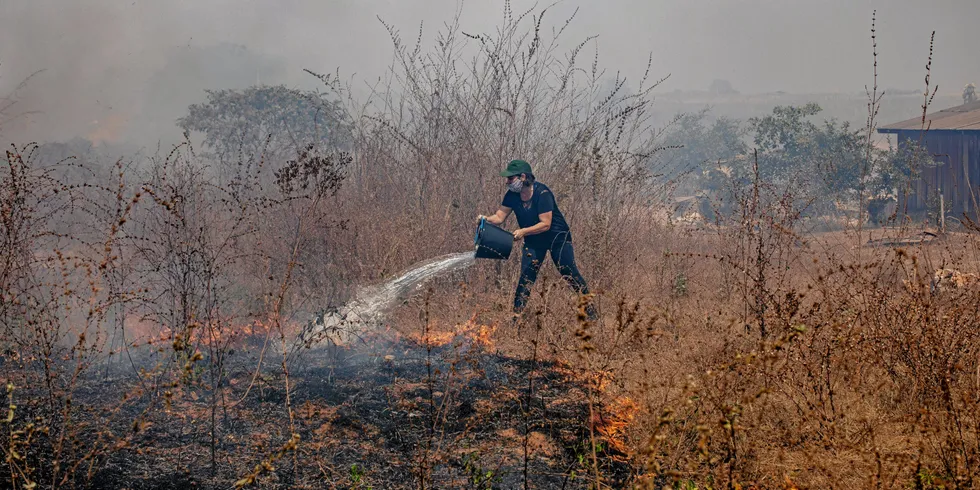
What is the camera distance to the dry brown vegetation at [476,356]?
326 centimetres

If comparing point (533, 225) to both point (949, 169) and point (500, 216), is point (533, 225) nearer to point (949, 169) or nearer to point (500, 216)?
point (500, 216)

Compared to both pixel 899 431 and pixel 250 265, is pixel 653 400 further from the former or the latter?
pixel 250 265

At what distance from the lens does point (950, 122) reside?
19.3 m

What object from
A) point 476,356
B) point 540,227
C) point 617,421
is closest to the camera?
point 617,421

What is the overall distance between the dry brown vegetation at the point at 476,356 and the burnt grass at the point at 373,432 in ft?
0.06

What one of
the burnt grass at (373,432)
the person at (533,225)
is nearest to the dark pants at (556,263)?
the person at (533,225)

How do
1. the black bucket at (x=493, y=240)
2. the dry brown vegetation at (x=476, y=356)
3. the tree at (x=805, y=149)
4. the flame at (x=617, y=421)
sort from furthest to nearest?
the tree at (x=805, y=149) → the black bucket at (x=493, y=240) → the flame at (x=617, y=421) → the dry brown vegetation at (x=476, y=356)

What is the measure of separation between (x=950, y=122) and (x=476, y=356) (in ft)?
63.2

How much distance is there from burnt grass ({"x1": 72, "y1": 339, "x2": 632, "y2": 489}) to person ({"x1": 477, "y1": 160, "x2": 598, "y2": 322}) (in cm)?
106

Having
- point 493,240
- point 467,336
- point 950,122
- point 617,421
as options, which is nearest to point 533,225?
point 493,240

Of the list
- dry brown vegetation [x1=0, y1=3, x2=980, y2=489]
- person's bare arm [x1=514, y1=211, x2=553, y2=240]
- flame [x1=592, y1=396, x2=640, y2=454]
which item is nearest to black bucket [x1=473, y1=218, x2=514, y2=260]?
person's bare arm [x1=514, y1=211, x2=553, y2=240]

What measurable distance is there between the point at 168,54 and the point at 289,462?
5249 centimetres

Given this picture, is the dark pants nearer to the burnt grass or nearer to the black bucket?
the black bucket

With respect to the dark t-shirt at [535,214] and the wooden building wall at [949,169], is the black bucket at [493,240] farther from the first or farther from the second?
the wooden building wall at [949,169]
